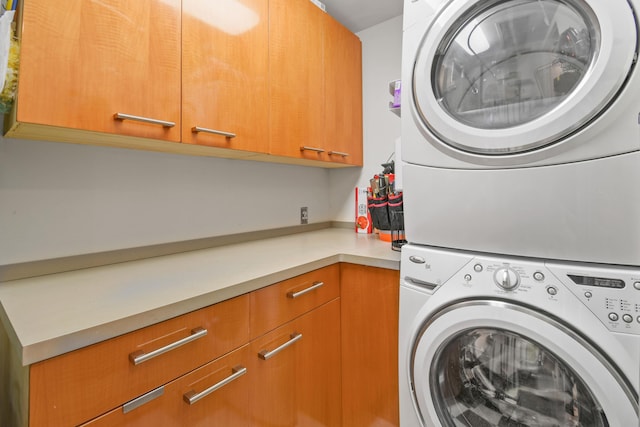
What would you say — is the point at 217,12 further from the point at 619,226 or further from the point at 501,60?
the point at 619,226

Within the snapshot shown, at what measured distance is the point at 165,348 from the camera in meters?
0.72

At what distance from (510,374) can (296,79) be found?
1.53 m

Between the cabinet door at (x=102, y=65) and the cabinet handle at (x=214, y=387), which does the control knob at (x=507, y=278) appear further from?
the cabinet door at (x=102, y=65)

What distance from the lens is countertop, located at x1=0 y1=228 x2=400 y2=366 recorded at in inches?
23.9

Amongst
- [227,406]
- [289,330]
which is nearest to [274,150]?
[289,330]

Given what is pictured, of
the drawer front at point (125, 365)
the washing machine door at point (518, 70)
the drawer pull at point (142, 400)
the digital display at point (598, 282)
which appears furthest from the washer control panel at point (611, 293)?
the drawer pull at point (142, 400)

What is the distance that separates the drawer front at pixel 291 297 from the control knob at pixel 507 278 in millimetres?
644

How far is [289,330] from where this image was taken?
1085 millimetres

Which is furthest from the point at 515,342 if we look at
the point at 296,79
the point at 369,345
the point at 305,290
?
the point at 296,79

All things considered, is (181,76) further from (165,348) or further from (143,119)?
(165,348)

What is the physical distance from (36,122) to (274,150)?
0.84 metres

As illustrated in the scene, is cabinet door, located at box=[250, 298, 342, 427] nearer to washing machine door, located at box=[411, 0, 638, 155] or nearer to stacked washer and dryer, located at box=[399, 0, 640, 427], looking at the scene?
stacked washer and dryer, located at box=[399, 0, 640, 427]

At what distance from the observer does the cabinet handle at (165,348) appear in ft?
2.19

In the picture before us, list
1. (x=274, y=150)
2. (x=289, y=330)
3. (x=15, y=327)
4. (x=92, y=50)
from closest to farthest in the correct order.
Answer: (x=15, y=327)
(x=92, y=50)
(x=289, y=330)
(x=274, y=150)
